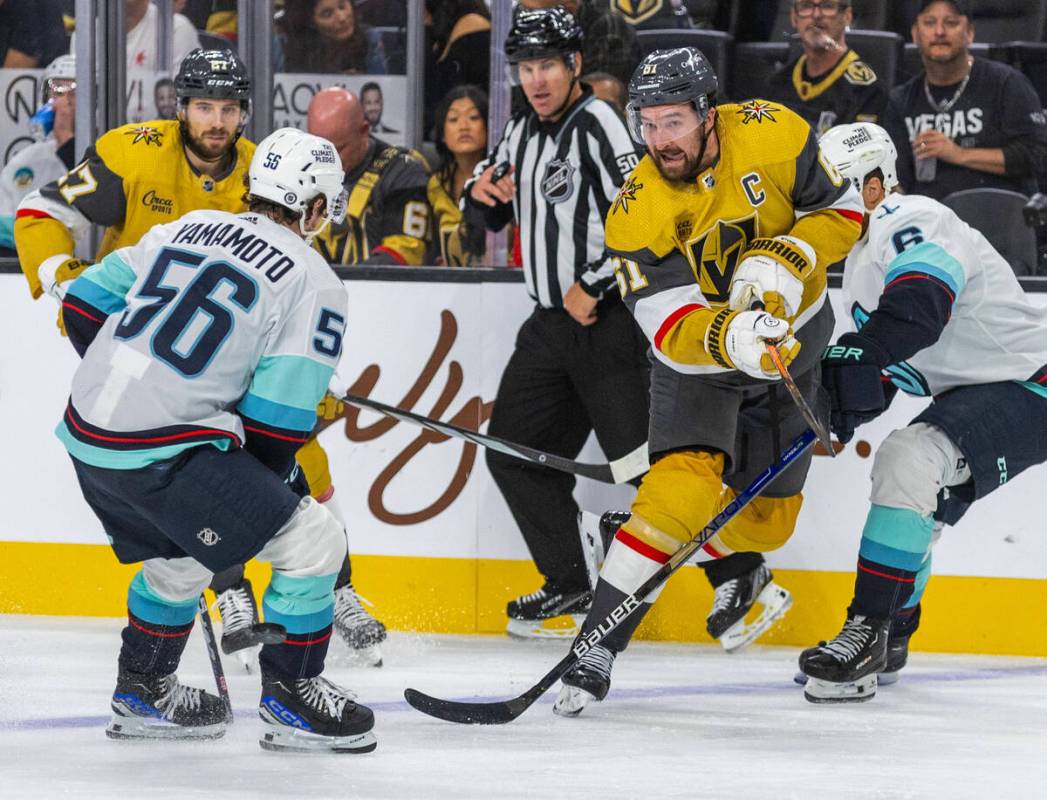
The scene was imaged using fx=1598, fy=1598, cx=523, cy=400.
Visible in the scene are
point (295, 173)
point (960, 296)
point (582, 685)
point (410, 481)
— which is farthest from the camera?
point (410, 481)

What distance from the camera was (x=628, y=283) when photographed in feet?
10.0

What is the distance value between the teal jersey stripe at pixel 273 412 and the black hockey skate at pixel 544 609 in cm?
133

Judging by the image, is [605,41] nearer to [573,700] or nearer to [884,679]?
[884,679]

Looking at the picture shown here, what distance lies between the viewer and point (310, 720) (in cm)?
269

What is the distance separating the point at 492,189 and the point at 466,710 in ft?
4.76

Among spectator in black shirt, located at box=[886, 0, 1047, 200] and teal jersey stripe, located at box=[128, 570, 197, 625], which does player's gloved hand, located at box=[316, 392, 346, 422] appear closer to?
teal jersey stripe, located at box=[128, 570, 197, 625]

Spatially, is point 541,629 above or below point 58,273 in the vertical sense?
below

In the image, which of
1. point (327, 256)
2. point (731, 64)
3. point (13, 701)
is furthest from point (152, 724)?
point (731, 64)

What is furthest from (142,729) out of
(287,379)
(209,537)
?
(287,379)

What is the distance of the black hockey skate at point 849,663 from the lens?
3.17 meters

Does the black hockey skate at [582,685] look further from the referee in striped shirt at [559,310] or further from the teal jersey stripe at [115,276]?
the teal jersey stripe at [115,276]

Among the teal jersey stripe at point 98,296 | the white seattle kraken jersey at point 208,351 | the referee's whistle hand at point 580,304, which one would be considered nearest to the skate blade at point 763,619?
the referee's whistle hand at point 580,304

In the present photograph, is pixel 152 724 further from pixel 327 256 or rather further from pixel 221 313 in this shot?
pixel 327 256

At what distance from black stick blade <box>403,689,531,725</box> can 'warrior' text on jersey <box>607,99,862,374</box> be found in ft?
2.36
